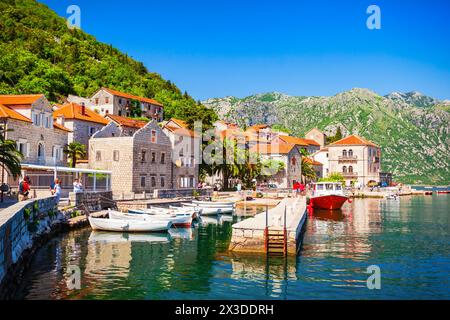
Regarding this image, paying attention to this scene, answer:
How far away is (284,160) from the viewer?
94.7 metres

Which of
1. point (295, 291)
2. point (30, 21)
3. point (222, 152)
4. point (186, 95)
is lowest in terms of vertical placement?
point (295, 291)

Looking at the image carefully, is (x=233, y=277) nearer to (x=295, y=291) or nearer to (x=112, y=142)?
(x=295, y=291)

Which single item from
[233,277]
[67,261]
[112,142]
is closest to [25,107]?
[112,142]

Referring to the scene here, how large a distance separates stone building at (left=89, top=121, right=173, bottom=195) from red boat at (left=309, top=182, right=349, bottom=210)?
2030cm

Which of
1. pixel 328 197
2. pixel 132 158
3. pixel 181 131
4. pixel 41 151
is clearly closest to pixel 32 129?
pixel 41 151

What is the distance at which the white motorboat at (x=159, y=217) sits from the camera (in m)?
33.3

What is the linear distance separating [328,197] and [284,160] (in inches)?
1580

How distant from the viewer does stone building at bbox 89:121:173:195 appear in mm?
50156

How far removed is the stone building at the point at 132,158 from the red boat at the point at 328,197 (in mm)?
20299

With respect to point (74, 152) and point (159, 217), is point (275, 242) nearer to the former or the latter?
point (159, 217)

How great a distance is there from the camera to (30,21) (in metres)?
141

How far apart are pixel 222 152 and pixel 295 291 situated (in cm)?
5339
